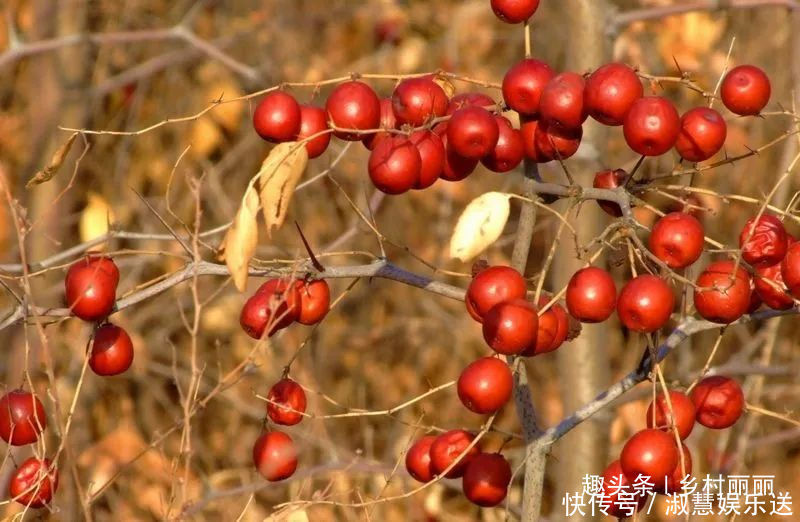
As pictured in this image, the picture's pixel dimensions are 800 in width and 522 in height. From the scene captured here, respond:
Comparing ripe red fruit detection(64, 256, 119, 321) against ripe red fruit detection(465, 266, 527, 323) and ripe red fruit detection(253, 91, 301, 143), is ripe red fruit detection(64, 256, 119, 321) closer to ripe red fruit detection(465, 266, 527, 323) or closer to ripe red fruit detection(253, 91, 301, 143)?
ripe red fruit detection(253, 91, 301, 143)

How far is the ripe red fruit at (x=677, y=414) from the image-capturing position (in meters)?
1.23

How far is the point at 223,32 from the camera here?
398 cm

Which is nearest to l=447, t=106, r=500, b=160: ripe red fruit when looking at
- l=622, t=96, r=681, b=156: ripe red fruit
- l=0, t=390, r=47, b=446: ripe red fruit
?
l=622, t=96, r=681, b=156: ripe red fruit

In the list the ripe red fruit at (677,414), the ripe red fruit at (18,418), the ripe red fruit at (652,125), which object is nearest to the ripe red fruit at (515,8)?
the ripe red fruit at (652,125)

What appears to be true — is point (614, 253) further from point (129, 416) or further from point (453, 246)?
point (129, 416)

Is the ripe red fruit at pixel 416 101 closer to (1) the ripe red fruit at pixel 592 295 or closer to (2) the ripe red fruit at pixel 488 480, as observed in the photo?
(1) the ripe red fruit at pixel 592 295

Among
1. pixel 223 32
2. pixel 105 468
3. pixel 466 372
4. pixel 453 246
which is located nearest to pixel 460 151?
pixel 453 246

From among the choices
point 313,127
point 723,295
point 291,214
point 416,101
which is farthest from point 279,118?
point 291,214

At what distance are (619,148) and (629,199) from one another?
7.18 feet

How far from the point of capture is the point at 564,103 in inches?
46.4

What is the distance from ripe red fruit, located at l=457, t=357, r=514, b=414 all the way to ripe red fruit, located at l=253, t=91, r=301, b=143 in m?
0.30

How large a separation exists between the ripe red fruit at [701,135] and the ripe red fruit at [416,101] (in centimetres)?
24

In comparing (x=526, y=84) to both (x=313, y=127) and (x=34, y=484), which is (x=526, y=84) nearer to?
(x=313, y=127)

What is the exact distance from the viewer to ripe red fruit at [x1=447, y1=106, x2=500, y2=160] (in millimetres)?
1153
